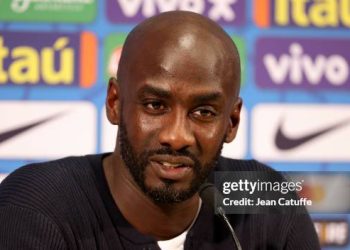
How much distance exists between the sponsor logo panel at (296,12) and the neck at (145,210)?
99cm

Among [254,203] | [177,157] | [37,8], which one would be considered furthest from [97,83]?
[177,157]

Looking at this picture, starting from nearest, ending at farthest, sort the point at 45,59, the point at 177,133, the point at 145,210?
the point at 177,133 → the point at 145,210 → the point at 45,59

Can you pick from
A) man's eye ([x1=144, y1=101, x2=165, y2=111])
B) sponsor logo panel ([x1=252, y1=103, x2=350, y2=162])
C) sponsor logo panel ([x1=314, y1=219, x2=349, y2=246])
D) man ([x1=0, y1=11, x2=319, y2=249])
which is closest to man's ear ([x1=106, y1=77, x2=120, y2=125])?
man ([x1=0, y1=11, x2=319, y2=249])

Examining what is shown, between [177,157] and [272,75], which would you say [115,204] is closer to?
[177,157]

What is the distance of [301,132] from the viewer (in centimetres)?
196

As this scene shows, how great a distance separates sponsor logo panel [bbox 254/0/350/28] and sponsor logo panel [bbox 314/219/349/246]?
64cm

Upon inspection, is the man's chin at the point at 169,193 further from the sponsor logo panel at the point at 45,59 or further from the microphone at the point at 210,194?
the sponsor logo panel at the point at 45,59

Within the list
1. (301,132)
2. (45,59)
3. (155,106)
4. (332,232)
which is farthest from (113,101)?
(332,232)

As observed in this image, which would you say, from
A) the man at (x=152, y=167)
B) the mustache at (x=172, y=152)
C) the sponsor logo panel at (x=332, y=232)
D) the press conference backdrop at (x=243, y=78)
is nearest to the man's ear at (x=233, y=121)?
the man at (x=152, y=167)

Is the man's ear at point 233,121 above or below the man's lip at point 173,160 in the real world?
above

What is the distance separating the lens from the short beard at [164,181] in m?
1.00

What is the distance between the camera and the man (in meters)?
0.99

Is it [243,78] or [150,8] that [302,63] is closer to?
[243,78]

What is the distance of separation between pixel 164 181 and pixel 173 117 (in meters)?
0.11
